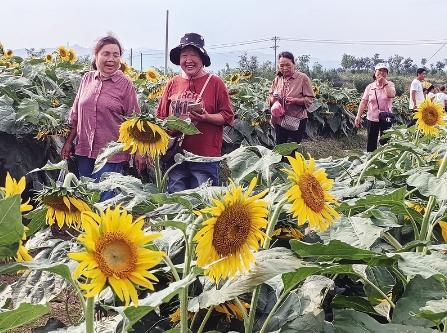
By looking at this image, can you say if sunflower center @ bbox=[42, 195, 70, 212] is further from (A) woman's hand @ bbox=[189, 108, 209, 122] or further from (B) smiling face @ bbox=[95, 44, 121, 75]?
(B) smiling face @ bbox=[95, 44, 121, 75]

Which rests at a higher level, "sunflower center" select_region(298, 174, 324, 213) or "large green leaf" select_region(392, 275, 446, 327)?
"sunflower center" select_region(298, 174, 324, 213)

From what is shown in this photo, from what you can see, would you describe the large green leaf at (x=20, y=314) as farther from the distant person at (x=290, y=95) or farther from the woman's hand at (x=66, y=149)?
the distant person at (x=290, y=95)

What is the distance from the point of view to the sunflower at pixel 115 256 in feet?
2.72

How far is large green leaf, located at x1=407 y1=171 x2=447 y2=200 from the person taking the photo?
1.21 meters

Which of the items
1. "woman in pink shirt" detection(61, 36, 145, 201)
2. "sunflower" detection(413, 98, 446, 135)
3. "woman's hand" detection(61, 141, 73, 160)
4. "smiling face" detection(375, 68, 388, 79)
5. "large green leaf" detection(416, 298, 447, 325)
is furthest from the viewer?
"smiling face" detection(375, 68, 388, 79)

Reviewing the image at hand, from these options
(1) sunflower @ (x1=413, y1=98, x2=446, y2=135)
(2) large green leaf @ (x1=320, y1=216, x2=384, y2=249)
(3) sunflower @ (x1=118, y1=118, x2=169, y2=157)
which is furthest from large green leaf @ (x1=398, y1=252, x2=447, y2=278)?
(1) sunflower @ (x1=413, y1=98, x2=446, y2=135)

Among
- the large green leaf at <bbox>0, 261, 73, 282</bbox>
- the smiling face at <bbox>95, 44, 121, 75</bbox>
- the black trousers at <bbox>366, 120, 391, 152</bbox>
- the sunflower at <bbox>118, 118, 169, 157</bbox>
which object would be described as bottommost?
the black trousers at <bbox>366, 120, 391, 152</bbox>

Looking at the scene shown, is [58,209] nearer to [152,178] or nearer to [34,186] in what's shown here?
[34,186]

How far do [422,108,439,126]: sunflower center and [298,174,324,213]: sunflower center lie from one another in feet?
5.69

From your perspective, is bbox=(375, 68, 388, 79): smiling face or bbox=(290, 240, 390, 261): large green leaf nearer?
bbox=(290, 240, 390, 261): large green leaf

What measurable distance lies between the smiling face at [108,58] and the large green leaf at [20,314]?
211 centimetres

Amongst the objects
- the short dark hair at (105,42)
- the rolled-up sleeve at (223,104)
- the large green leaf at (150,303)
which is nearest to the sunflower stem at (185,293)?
the large green leaf at (150,303)

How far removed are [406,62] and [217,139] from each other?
51.4m

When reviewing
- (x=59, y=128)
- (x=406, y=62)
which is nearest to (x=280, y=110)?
(x=59, y=128)
